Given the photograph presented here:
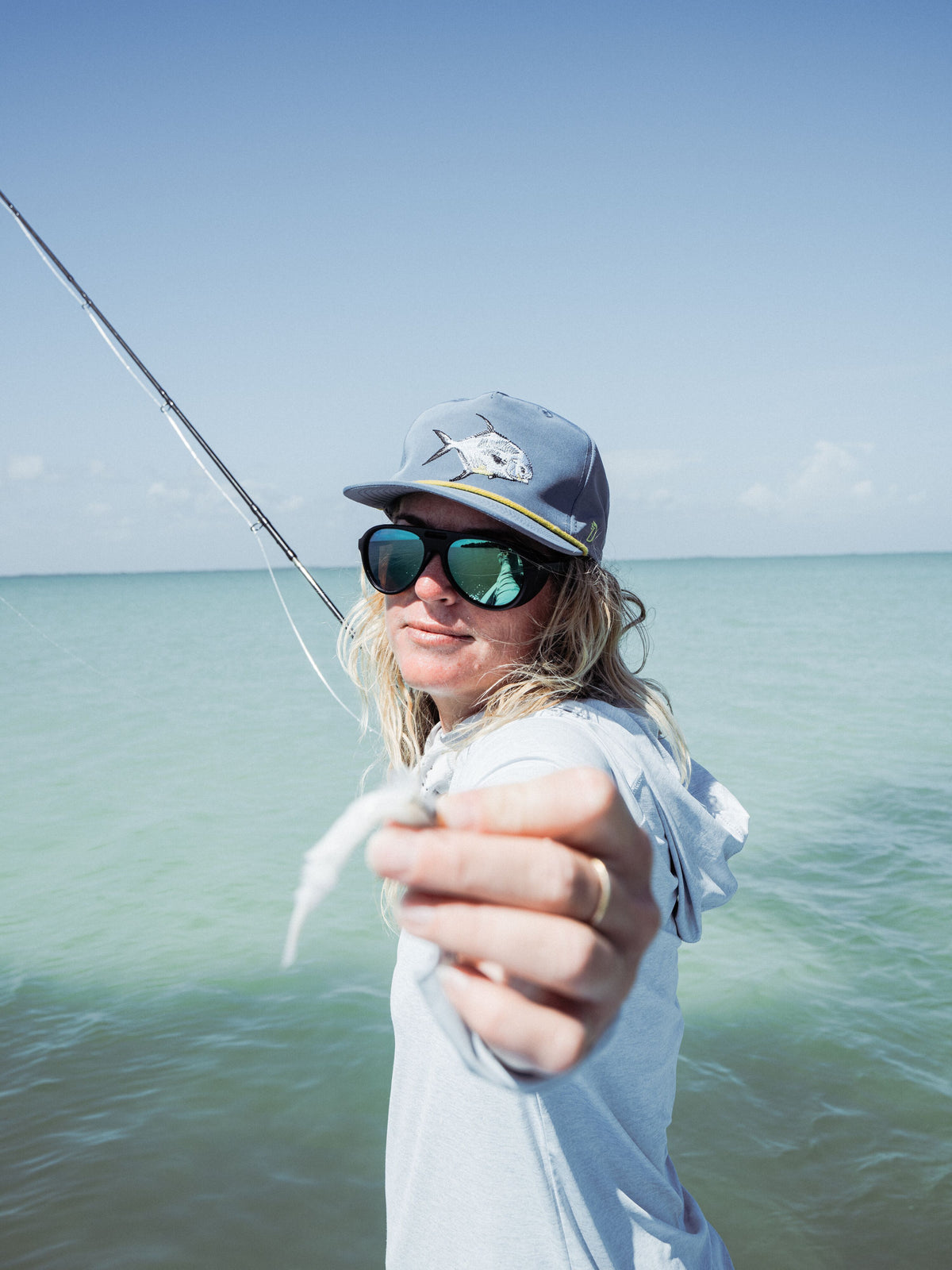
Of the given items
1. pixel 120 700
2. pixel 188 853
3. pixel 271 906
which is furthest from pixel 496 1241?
pixel 120 700

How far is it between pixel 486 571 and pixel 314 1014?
4.72 meters

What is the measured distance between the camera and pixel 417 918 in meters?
0.73

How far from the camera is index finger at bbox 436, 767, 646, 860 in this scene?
742 mm

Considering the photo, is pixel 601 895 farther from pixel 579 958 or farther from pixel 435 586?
pixel 435 586

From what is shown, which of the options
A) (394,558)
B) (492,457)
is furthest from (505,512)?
(394,558)

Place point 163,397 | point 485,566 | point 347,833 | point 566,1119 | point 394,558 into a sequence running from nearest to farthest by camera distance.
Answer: point 347,833
point 566,1119
point 485,566
point 394,558
point 163,397

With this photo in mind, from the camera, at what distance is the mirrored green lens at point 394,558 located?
187 cm

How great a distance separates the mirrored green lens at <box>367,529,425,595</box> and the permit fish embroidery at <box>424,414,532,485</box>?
0.72 feet

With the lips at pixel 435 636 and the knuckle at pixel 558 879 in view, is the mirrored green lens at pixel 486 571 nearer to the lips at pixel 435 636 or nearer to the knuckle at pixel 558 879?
the lips at pixel 435 636

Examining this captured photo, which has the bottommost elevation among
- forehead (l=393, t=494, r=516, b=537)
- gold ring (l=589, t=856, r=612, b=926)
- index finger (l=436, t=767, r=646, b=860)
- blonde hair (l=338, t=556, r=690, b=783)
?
blonde hair (l=338, t=556, r=690, b=783)

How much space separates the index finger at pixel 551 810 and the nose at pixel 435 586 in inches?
41.1

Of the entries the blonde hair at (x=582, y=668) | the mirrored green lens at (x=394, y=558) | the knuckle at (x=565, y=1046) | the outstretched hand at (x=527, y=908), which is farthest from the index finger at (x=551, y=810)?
the mirrored green lens at (x=394, y=558)

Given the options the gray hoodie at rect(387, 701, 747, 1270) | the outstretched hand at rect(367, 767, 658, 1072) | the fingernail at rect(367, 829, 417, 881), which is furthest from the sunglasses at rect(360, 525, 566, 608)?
the fingernail at rect(367, 829, 417, 881)

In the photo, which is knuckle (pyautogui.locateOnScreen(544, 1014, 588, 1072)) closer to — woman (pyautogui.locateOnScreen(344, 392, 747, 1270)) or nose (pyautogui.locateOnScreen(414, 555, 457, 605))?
woman (pyautogui.locateOnScreen(344, 392, 747, 1270))
